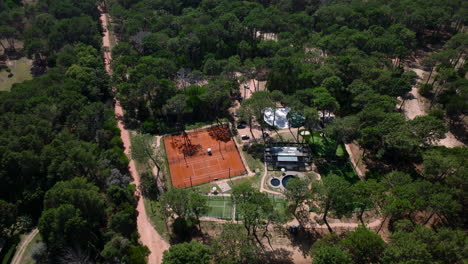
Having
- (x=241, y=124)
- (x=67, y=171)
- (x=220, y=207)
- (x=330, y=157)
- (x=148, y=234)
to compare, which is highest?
(x=67, y=171)

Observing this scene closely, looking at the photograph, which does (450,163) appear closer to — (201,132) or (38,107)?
(201,132)

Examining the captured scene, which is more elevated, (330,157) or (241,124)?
(241,124)

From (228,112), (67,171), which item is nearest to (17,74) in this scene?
(67,171)

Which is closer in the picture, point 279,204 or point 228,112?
point 279,204

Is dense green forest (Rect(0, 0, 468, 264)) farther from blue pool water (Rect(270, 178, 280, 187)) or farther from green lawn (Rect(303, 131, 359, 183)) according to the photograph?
blue pool water (Rect(270, 178, 280, 187))

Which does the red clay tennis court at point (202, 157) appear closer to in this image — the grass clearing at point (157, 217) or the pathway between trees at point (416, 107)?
the grass clearing at point (157, 217)

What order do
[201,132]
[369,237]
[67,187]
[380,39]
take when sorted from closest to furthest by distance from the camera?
[369,237] → [67,187] → [201,132] → [380,39]

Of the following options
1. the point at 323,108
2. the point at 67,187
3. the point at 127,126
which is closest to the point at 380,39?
the point at 323,108

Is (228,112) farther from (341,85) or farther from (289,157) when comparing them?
(341,85)
